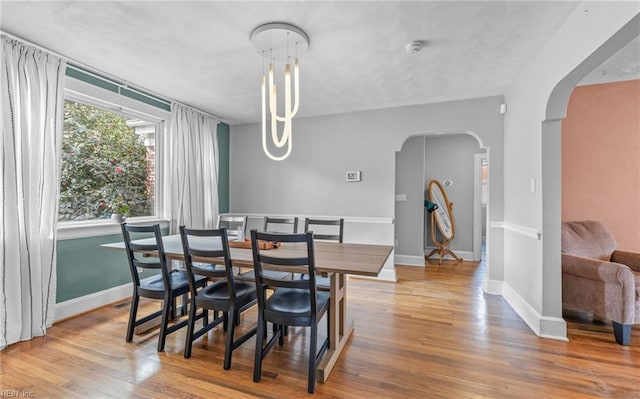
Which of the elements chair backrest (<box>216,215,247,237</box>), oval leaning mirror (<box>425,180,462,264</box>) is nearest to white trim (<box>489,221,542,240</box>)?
oval leaning mirror (<box>425,180,462,264</box>)

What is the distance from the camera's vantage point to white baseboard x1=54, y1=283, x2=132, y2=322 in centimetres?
270

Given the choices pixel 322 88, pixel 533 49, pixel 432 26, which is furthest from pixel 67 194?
pixel 533 49

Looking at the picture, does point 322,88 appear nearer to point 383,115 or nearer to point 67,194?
point 383,115

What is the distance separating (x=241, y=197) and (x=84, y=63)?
9.08 feet

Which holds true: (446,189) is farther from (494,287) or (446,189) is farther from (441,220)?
(494,287)

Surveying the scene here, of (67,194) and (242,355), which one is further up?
(67,194)

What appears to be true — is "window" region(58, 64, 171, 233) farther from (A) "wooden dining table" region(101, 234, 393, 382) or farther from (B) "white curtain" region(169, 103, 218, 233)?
(A) "wooden dining table" region(101, 234, 393, 382)

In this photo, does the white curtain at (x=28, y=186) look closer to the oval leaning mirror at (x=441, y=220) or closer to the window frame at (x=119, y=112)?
the window frame at (x=119, y=112)

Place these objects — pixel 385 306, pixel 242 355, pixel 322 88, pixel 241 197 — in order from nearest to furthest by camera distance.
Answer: pixel 242 355 → pixel 385 306 → pixel 322 88 → pixel 241 197

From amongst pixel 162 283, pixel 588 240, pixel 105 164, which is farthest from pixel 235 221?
pixel 588 240

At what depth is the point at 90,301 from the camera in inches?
115

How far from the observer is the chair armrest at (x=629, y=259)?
2.70 meters

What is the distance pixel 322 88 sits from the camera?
343 cm

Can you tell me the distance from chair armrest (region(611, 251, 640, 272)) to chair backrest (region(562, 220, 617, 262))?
0.14 feet
